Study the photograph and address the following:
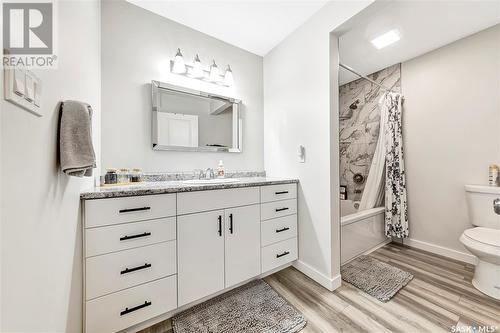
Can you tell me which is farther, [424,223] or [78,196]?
[424,223]

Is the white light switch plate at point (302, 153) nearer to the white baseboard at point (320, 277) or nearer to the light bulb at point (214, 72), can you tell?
the white baseboard at point (320, 277)

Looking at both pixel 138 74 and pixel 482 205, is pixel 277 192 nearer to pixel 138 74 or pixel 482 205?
pixel 138 74

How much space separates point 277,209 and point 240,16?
183 centimetres

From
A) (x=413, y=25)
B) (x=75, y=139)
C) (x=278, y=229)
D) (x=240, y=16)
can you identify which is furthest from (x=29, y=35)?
(x=413, y=25)

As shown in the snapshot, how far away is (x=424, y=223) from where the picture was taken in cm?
231

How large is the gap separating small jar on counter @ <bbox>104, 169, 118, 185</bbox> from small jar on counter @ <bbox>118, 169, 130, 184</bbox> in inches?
1.3

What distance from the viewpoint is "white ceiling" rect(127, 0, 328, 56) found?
1.68m

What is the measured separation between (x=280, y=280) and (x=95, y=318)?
1353 mm

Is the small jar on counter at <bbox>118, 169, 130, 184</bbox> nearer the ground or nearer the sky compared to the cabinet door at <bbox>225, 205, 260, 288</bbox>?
nearer the sky

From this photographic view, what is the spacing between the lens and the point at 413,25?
1833 millimetres

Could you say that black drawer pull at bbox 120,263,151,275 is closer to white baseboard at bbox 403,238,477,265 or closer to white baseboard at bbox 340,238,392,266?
white baseboard at bbox 340,238,392,266

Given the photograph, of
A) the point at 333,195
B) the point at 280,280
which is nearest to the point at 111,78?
the point at 333,195

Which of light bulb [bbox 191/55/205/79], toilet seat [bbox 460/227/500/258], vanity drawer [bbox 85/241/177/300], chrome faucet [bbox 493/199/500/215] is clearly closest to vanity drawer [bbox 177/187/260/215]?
vanity drawer [bbox 85/241/177/300]

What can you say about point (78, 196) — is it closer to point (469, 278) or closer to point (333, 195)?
point (333, 195)
